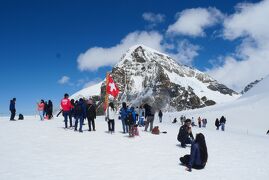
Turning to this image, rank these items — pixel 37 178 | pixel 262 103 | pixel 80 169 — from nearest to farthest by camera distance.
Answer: pixel 37 178 < pixel 80 169 < pixel 262 103

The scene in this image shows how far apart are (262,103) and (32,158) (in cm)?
6862

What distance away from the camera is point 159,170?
13180mm

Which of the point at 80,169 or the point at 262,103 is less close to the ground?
the point at 262,103

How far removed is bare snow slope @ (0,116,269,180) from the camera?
12273mm

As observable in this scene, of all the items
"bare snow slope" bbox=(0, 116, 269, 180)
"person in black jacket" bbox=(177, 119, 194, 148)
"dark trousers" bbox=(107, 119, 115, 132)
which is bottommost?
"bare snow slope" bbox=(0, 116, 269, 180)

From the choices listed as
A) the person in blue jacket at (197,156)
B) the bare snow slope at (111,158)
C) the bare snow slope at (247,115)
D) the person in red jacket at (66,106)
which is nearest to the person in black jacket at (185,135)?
the bare snow slope at (111,158)

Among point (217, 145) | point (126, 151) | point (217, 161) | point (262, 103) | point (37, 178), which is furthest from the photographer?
point (262, 103)

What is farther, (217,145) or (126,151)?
(217,145)

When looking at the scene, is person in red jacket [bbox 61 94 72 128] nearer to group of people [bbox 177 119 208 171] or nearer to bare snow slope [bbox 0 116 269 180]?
bare snow slope [bbox 0 116 269 180]

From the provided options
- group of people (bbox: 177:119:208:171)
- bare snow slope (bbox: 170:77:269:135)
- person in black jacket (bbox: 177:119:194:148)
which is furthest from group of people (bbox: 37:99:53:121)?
bare snow slope (bbox: 170:77:269:135)

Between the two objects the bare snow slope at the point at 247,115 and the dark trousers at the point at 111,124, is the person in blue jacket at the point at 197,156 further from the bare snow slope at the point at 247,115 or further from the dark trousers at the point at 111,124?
the bare snow slope at the point at 247,115

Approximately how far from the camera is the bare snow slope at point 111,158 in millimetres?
12273

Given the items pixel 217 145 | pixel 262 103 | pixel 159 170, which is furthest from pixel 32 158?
pixel 262 103

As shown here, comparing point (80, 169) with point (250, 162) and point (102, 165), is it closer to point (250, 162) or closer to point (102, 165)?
point (102, 165)
